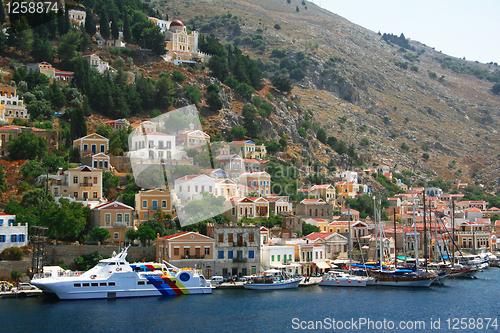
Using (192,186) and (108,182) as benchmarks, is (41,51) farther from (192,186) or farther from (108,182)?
(192,186)

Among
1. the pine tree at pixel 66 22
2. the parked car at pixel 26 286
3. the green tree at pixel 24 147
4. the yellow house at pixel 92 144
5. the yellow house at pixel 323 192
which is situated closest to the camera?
the parked car at pixel 26 286

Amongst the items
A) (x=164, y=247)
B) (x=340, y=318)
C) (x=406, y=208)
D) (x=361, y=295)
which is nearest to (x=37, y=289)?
(x=164, y=247)

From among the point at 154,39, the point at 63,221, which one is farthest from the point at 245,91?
the point at 63,221

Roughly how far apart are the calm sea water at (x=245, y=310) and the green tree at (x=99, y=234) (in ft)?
34.5

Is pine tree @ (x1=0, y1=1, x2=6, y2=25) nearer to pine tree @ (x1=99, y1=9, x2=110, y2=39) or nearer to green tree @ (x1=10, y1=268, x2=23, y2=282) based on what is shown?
pine tree @ (x1=99, y1=9, x2=110, y2=39)

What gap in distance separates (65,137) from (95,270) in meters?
36.3

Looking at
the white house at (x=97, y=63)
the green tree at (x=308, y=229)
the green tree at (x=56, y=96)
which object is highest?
the white house at (x=97, y=63)

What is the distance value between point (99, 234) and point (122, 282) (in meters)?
9.36

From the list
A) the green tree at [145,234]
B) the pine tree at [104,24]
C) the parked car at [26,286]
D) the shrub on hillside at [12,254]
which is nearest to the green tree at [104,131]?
the green tree at [145,234]

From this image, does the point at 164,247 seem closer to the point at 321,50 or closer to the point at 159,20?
the point at 159,20

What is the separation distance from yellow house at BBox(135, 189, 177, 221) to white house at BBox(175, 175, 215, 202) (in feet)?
15.2

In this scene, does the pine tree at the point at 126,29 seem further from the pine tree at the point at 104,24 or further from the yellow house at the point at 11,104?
the yellow house at the point at 11,104

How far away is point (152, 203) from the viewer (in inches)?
2562

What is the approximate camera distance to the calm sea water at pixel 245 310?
127ft
